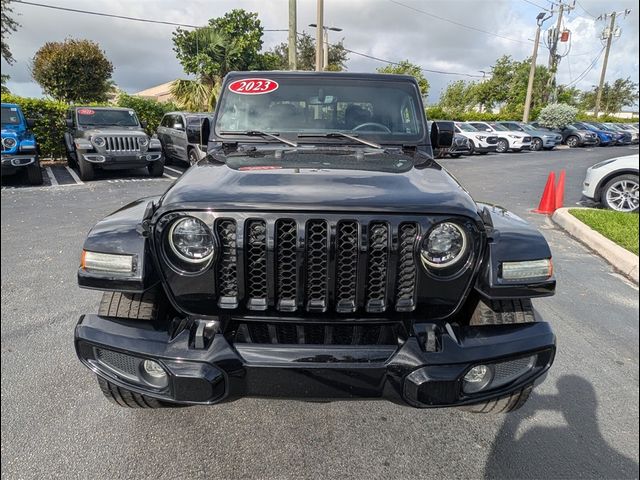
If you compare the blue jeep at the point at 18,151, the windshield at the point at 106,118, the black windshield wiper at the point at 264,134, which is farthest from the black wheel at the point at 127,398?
the windshield at the point at 106,118

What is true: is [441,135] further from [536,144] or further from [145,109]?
[536,144]

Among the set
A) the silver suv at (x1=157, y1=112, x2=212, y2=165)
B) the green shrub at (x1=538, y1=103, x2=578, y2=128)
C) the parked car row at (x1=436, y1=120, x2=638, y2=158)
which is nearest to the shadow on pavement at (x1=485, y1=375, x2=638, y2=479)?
the silver suv at (x1=157, y1=112, x2=212, y2=165)

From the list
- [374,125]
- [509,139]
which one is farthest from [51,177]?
[509,139]

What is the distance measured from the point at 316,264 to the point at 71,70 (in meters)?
22.5

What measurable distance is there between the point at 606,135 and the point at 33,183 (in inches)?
1236

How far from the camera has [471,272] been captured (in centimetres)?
193

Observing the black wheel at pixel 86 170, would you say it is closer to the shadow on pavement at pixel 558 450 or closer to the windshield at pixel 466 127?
the shadow on pavement at pixel 558 450

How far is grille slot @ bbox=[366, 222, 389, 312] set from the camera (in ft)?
6.02

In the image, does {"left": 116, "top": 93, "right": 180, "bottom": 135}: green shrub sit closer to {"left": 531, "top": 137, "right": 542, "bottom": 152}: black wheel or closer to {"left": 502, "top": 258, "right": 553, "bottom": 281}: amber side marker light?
{"left": 502, "top": 258, "right": 553, "bottom": 281}: amber side marker light

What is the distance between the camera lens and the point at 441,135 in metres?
3.39

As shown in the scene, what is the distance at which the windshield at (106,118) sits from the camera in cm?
1117

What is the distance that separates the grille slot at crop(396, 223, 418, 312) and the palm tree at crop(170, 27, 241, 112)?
20103mm

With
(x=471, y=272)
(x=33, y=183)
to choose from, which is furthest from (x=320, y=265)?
(x=33, y=183)

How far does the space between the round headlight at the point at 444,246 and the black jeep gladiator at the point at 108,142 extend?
32.9ft
